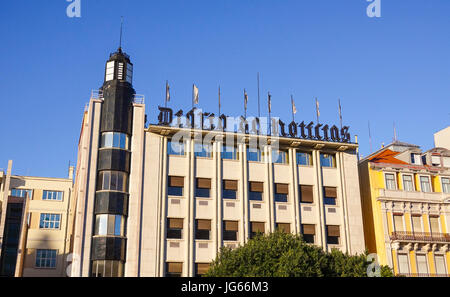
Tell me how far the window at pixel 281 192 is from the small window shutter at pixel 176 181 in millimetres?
9237

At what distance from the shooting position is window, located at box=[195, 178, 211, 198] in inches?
1940

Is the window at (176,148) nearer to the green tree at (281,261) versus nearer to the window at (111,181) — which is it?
the window at (111,181)

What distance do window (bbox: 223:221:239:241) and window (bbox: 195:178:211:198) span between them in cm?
313

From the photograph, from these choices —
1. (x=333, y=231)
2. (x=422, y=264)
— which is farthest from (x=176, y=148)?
(x=422, y=264)

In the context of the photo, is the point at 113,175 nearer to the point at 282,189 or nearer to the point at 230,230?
the point at 230,230

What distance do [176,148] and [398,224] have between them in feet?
74.8

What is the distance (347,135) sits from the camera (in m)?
55.4

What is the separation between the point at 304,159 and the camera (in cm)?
5400

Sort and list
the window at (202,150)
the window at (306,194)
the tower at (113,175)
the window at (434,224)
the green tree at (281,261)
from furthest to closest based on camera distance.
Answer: the window at (434,224) → the window at (306,194) → the window at (202,150) → the tower at (113,175) → the green tree at (281,261)

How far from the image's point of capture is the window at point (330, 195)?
52.8 metres

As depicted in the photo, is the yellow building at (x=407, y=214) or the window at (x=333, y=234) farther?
the window at (x=333, y=234)

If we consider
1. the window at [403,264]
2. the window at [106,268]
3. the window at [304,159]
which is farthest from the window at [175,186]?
the window at [403,264]

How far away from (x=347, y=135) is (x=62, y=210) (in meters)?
32.3
